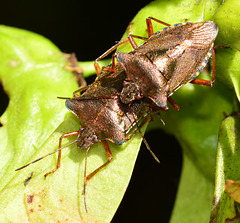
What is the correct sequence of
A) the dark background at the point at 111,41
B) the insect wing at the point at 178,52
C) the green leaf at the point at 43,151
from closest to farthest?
1. the green leaf at the point at 43,151
2. the insect wing at the point at 178,52
3. the dark background at the point at 111,41

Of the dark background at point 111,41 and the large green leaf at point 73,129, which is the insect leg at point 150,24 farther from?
the dark background at point 111,41

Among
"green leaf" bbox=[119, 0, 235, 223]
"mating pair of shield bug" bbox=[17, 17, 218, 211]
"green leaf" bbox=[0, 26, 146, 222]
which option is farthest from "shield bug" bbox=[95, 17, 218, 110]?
"green leaf" bbox=[0, 26, 146, 222]

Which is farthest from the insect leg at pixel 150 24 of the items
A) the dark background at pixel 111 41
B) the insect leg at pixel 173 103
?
the dark background at pixel 111 41

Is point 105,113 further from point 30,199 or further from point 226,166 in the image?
point 226,166

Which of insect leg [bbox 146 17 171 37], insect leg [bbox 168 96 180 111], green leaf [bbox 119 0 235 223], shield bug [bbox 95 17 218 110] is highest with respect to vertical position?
insect leg [bbox 146 17 171 37]

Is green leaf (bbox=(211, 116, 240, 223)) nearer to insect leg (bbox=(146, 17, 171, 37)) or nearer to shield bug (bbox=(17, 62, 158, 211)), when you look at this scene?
shield bug (bbox=(17, 62, 158, 211))

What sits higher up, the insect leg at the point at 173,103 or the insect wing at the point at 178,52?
the insect wing at the point at 178,52

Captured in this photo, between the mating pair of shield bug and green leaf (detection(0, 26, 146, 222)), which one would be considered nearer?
green leaf (detection(0, 26, 146, 222))
